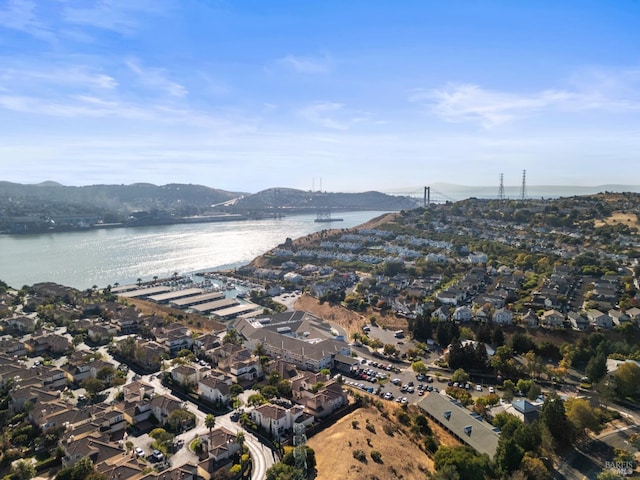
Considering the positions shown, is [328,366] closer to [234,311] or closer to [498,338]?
[498,338]

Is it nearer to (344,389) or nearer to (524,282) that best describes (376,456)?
(344,389)

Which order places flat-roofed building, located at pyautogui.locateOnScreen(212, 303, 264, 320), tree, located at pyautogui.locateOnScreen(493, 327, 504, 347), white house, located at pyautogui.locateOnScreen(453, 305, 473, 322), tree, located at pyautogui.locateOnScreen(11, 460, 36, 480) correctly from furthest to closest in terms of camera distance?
flat-roofed building, located at pyautogui.locateOnScreen(212, 303, 264, 320), white house, located at pyautogui.locateOnScreen(453, 305, 473, 322), tree, located at pyautogui.locateOnScreen(493, 327, 504, 347), tree, located at pyautogui.locateOnScreen(11, 460, 36, 480)

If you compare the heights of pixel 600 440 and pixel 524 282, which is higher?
pixel 524 282

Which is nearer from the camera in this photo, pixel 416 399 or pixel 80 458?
pixel 80 458

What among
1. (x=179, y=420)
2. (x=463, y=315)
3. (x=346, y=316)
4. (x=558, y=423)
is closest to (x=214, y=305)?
(x=346, y=316)

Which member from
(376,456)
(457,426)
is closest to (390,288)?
(457,426)

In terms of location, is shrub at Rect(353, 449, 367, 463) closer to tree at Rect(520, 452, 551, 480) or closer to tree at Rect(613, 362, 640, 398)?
tree at Rect(520, 452, 551, 480)

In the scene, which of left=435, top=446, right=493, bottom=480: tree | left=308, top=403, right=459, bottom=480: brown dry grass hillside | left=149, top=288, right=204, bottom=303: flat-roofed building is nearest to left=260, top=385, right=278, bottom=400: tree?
left=308, top=403, right=459, bottom=480: brown dry grass hillside
